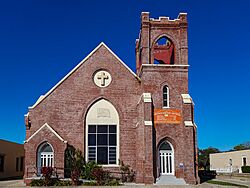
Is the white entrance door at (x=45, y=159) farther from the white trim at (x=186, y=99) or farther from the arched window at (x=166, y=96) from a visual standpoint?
the white trim at (x=186, y=99)

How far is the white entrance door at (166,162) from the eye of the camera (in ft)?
94.7

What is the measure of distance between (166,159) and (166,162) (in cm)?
22

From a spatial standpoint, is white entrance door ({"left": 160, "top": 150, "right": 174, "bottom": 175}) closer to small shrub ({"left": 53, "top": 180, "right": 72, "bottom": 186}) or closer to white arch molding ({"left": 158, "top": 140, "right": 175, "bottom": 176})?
white arch molding ({"left": 158, "top": 140, "right": 175, "bottom": 176})

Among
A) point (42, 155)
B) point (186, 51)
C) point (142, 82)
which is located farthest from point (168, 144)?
point (42, 155)

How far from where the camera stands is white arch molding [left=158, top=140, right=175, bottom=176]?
28859 millimetres

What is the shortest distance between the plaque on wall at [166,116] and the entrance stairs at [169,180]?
399cm

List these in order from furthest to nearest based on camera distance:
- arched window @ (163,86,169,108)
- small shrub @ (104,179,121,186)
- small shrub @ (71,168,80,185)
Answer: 1. arched window @ (163,86,169,108)
2. small shrub @ (104,179,121,186)
3. small shrub @ (71,168,80,185)

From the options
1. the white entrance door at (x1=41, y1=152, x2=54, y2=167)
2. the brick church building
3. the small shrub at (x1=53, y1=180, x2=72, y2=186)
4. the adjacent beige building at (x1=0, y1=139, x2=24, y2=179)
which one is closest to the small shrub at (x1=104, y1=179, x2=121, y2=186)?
the brick church building

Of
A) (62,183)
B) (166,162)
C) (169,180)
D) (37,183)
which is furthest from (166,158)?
(37,183)

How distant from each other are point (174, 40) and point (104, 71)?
6.09m

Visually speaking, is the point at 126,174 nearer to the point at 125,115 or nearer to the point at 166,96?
the point at 125,115

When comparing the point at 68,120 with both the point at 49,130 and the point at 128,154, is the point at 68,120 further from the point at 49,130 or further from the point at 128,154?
the point at 128,154

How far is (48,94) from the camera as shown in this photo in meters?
30.5

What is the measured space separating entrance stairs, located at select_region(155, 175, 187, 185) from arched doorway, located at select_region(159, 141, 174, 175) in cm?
56
